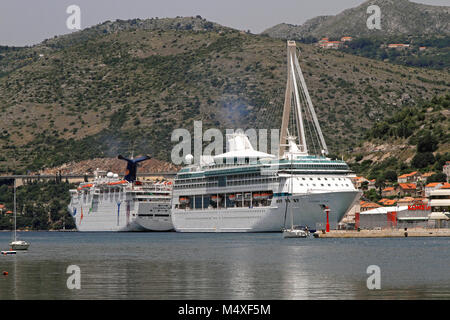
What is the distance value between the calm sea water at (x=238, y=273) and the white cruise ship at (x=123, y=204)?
2969 inches

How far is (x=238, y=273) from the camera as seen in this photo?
55.8 m

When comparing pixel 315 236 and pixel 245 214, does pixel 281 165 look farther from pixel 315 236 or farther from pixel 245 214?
pixel 315 236

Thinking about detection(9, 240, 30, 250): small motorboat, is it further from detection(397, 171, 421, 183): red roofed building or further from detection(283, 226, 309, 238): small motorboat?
detection(397, 171, 421, 183): red roofed building

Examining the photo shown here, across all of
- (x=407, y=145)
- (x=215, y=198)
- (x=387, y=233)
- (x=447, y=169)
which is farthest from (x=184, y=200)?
(x=407, y=145)

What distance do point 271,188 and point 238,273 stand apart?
2630 inches

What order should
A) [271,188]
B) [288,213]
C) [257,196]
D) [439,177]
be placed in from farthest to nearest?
[439,177] → [257,196] → [271,188] → [288,213]

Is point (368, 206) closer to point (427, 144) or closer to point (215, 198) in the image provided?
point (215, 198)

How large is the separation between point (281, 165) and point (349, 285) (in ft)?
246

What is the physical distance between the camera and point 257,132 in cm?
18475

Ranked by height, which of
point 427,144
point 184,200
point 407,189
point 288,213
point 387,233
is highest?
point 427,144

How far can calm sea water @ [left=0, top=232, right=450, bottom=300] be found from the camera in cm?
4459

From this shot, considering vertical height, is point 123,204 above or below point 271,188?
below

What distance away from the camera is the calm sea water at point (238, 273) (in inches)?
1756

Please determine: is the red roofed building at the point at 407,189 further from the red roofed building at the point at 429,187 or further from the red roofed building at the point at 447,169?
the red roofed building at the point at 429,187
